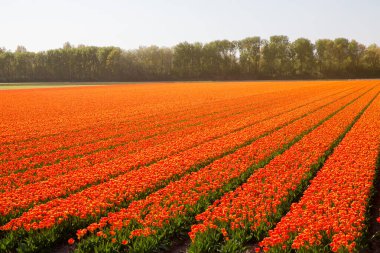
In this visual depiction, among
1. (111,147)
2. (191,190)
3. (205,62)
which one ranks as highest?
(205,62)

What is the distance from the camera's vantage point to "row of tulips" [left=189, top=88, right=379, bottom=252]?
23.7 ft

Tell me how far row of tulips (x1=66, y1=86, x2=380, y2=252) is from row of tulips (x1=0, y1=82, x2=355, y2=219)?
1.65 m

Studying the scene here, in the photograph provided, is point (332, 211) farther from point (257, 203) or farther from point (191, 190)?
point (191, 190)

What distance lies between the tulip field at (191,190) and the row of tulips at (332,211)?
0.03 meters

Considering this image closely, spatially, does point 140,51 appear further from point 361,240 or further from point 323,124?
point 361,240

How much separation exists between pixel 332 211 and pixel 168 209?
340 centimetres

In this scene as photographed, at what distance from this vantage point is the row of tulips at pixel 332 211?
674 cm

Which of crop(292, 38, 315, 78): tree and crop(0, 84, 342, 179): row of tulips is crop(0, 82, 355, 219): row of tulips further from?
crop(292, 38, 315, 78): tree

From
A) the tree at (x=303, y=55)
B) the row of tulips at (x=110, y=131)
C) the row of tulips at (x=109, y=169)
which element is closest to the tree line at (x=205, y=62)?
the tree at (x=303, y=55)

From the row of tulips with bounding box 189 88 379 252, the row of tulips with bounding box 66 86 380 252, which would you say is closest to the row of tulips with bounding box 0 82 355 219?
the row of tulips with bounding box 66 86 380 252

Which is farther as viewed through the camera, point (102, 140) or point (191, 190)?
point (102, 140)

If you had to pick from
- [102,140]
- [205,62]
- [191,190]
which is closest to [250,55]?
[205,62]

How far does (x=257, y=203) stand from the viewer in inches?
340

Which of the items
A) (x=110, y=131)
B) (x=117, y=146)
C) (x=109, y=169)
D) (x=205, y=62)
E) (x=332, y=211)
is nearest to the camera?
(x=332, y=211)
